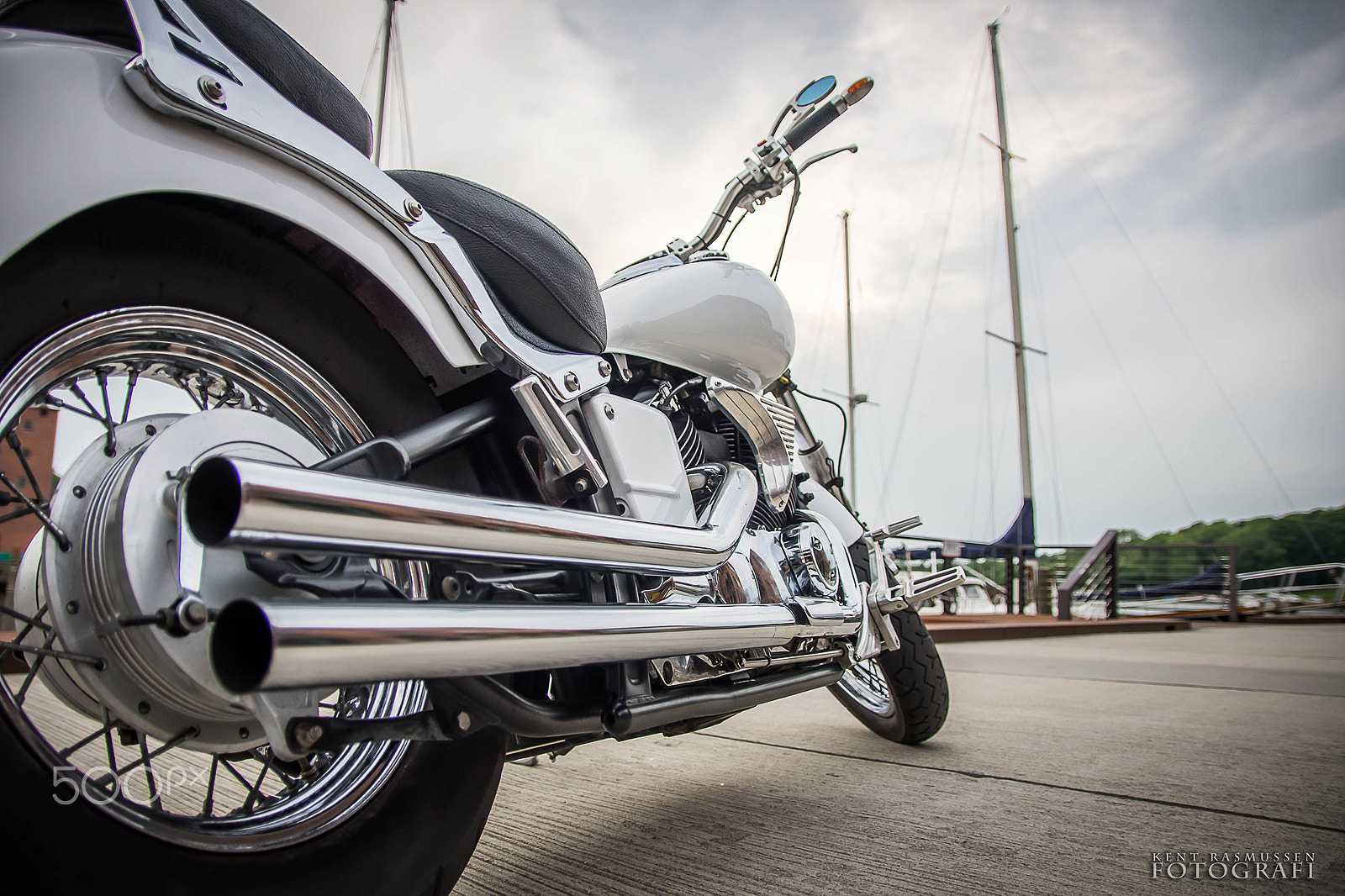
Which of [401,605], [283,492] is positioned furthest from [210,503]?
[401,605]

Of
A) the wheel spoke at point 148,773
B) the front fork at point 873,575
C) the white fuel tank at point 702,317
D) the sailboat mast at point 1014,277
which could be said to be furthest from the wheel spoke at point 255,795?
the sailboat mast at point 1014,277

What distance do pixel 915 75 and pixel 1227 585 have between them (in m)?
8.62

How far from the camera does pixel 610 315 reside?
1.64 meters

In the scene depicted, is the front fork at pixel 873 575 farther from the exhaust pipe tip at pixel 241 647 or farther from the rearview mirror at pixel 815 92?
the exhaust pipe tip at pixel 241 647

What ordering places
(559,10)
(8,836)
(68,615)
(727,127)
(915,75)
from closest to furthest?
1. (8,836)
2. (68,615)
3. (559,10)
4. (727,127)
5. (915,75)

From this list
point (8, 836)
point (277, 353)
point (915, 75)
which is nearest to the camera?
point (8, 836)

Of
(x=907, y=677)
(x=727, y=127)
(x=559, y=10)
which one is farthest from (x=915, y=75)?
(x=907, y=677)

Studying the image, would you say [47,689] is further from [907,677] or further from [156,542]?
[907,677]

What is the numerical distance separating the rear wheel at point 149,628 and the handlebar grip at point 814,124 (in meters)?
1.41

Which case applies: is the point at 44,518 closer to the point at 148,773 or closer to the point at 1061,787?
the point at 148,773

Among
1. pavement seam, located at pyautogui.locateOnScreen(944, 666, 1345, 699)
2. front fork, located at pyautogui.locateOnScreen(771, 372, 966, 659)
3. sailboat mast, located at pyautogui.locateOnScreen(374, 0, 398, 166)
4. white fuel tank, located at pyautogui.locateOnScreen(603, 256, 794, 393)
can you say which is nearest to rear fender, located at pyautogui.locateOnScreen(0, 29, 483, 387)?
white fuel tank, located at pyautogui.locateOnScreen(603, 256, 794, 393)

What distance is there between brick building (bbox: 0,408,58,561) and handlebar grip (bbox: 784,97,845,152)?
177 cm

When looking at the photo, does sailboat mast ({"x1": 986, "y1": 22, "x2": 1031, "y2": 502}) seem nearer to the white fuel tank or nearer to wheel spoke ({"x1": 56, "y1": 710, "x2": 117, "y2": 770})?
the white fuel tank

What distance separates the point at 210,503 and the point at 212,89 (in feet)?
1.40
